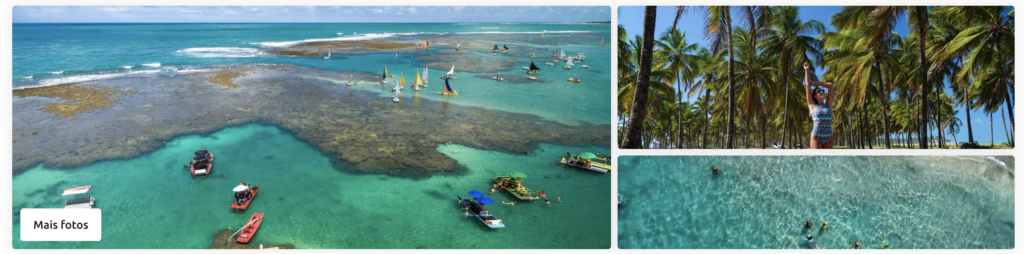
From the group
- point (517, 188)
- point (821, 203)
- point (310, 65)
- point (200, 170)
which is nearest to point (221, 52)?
point (310, 65)

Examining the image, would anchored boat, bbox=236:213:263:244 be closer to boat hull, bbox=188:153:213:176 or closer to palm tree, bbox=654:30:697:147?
boat hull, bbox=188:153:213:176

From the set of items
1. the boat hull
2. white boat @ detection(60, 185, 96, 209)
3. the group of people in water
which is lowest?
white boat @ detection(60, 185, 96, 209)

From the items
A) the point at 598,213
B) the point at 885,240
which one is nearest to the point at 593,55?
the point at 598,213

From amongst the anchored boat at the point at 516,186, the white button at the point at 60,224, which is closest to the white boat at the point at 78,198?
the white button at the point at 60,224

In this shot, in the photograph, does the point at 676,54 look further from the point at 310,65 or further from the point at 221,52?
the point at 221,52

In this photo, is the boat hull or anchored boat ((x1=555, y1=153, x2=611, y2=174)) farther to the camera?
anchored boat ((x1=555, y1=153, x2=611, y2=174))

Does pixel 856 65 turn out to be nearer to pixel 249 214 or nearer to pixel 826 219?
pixel 826 219

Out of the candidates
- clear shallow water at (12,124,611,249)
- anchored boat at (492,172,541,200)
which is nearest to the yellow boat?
anchored boat at (492,172,541,200)
